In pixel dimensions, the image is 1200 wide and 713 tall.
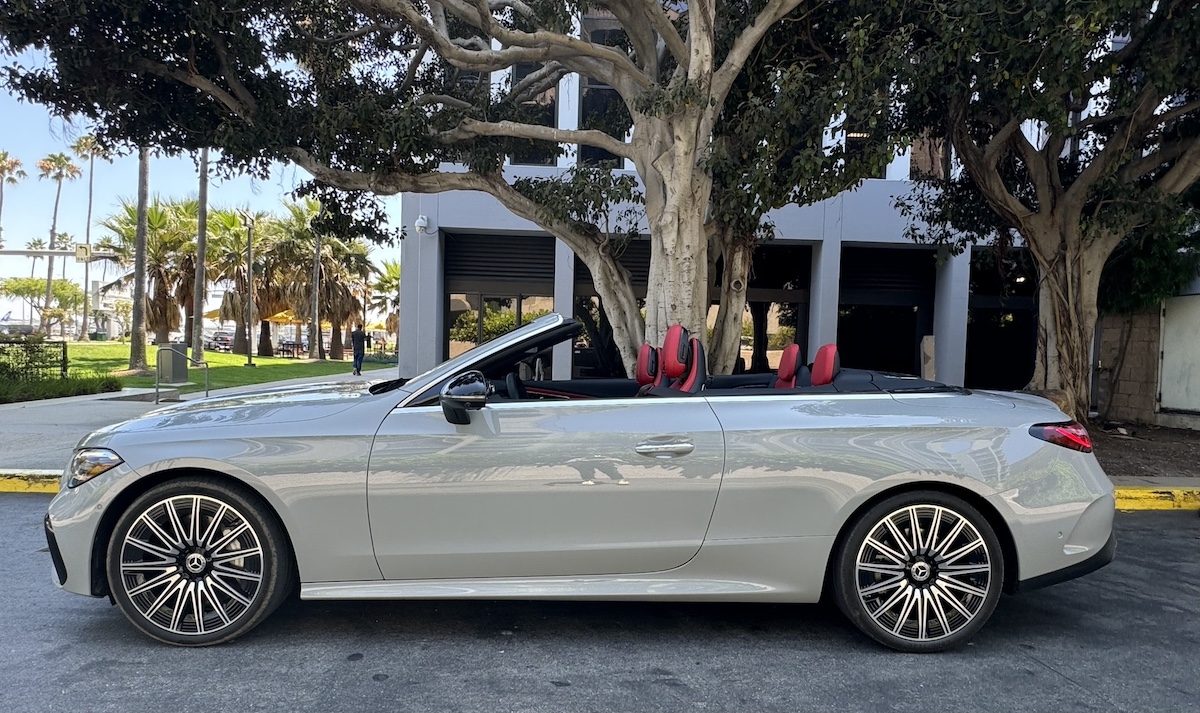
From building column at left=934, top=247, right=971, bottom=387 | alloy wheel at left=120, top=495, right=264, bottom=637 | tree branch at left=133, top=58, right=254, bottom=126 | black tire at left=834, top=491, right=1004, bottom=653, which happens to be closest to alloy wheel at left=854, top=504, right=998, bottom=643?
black tire at left=834, top=491, right=1004, bottom=653

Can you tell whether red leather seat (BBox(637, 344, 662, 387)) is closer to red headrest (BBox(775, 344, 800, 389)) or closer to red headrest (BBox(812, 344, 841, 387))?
red headrest (BBox(775, 344, 800, 389))

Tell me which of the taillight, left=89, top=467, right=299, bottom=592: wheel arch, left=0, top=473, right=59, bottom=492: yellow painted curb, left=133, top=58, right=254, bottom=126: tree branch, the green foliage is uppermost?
left=133, top=58, right=254, bottom=126: tree branch

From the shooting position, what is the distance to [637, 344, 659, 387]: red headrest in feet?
14.0

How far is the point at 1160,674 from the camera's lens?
121 inches

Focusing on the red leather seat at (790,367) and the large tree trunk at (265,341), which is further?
the large tree trunk at (265,341)

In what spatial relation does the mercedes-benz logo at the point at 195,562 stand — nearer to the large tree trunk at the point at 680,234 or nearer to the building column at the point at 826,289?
the large tree trunk at the point at 680,234

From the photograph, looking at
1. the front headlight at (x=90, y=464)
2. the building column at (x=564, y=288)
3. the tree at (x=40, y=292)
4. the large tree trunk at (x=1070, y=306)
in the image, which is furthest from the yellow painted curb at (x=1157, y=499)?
the tree at (x=40, y=292)

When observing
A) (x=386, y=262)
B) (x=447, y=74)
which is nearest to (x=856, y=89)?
(x=447, y=74)

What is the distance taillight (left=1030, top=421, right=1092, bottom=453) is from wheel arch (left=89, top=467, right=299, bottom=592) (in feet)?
10.8

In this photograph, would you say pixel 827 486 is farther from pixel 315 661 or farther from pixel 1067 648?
pixel 315 661

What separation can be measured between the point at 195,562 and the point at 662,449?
79.4 inches

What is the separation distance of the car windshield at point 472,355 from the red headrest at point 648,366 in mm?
748

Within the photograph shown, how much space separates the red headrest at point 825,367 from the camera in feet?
12.2

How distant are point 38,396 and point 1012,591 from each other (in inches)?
583
